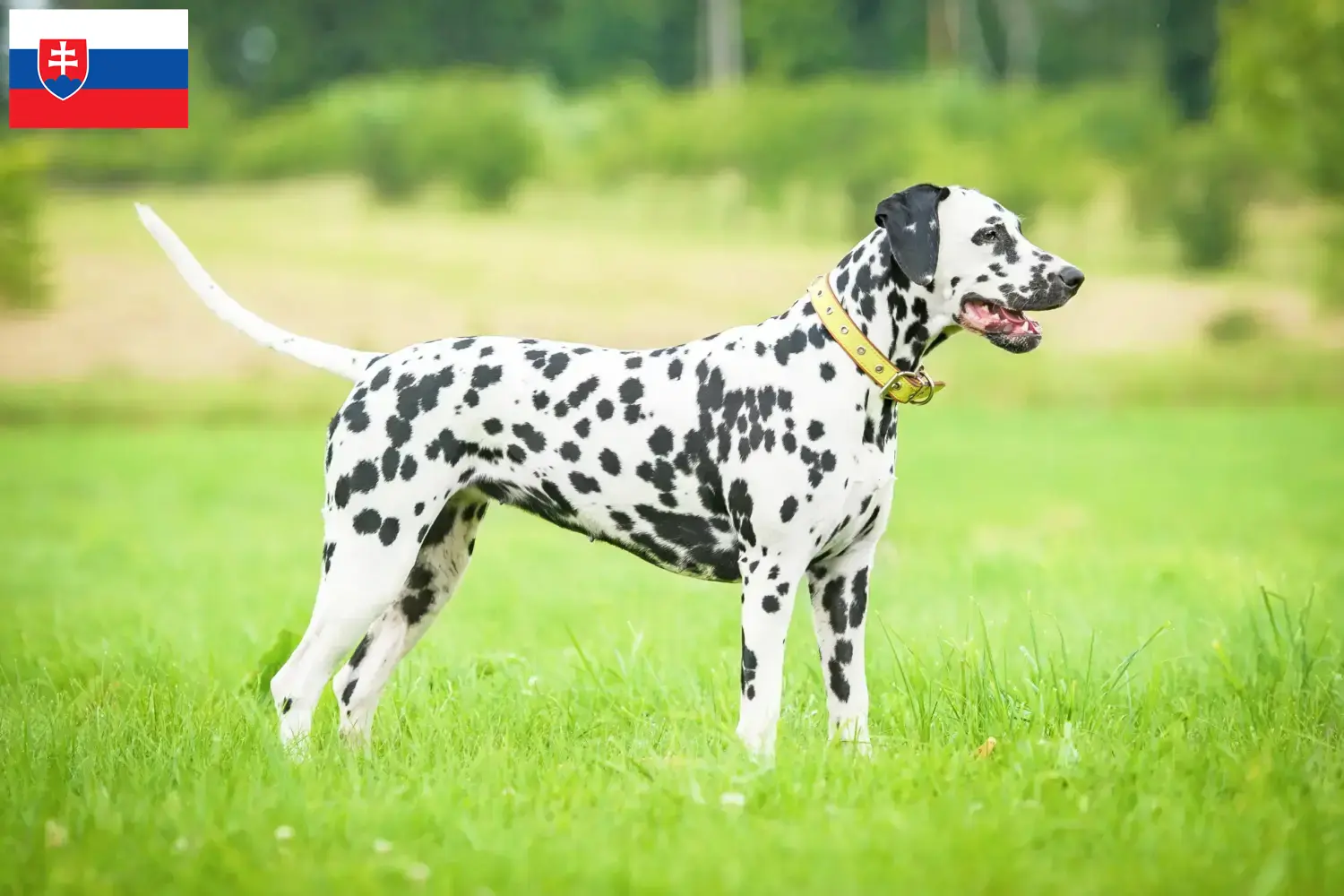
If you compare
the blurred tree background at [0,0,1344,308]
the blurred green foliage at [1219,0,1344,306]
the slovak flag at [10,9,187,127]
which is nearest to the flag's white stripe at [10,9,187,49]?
the slovak flag at [10,9,187,127]

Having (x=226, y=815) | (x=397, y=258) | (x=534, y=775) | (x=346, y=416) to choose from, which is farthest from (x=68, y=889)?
(x=397, y=258)

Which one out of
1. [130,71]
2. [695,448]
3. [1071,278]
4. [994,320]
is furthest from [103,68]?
[1071,278]

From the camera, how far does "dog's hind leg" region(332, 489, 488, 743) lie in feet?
17.1

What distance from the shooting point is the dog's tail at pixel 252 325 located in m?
5.21

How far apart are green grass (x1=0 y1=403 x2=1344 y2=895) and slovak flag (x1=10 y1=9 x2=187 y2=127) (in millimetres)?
3183

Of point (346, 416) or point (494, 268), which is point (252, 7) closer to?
point (494, 268)

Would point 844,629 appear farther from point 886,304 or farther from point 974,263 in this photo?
point 974,263

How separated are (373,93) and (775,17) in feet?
17.9

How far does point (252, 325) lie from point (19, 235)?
1262 centimetres

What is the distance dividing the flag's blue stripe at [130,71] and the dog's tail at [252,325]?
3573 millimetres

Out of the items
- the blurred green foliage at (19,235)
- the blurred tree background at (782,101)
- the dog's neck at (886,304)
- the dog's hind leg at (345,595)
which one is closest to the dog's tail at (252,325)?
the dog's hind leg at (345,595)

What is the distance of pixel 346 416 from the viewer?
4.94 metres

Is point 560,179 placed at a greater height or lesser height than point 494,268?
greater

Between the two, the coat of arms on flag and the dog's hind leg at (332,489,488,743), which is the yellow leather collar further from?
the coat of arms on flag
